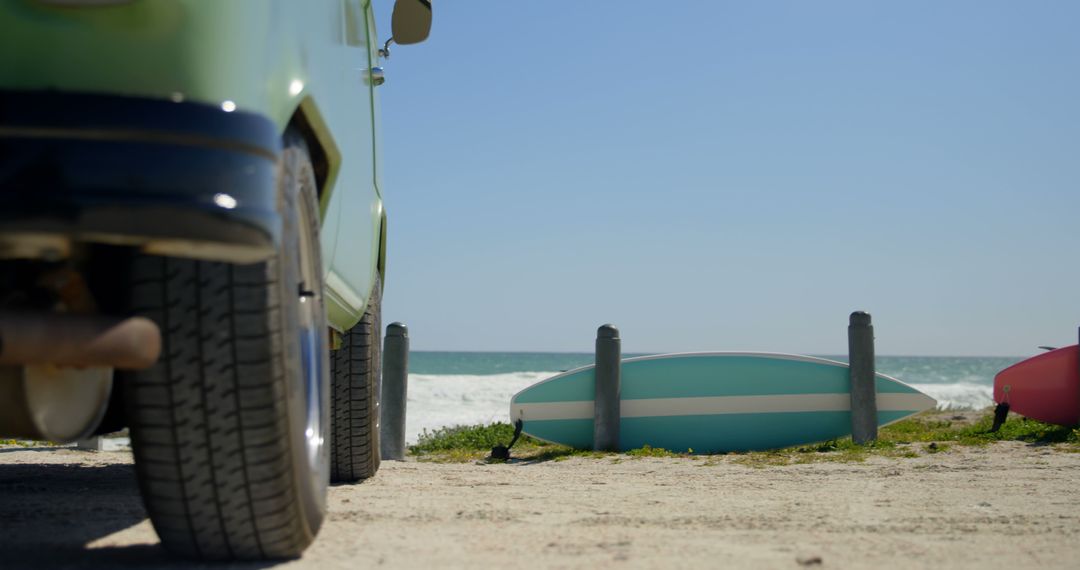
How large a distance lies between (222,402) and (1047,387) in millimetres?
7604

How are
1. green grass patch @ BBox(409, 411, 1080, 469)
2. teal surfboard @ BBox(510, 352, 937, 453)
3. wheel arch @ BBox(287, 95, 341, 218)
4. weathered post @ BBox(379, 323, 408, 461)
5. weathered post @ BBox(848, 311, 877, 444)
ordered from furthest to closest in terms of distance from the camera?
teal surfboard @ BBox(510, 352, 937, 453)
weathered post @ BBox(848, 311, 877, 444)
weathered post @ BBox(379, 323, 408, 461)
green grass patch @ BBox(409, 411, 1080, 469)
wheel arch @ BBox(287, 95, 341, 218)

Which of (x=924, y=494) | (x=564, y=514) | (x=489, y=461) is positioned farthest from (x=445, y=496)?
(x=489, y=461)

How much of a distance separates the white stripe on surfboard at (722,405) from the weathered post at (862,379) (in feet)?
1.07

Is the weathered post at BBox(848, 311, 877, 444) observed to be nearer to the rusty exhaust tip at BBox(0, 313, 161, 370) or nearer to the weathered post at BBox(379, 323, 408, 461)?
the weathered post at BBox(379, 323, 408, 461)

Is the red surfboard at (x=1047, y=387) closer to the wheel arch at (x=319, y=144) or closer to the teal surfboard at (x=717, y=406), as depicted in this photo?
the teal surfboard at (x=717, y=406)

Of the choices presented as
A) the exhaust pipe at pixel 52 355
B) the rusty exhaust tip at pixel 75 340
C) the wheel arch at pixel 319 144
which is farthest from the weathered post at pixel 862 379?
the rusty exhaust tip at pixel 75 340

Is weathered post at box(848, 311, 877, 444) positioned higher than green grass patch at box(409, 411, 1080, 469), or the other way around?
weathered post at box(848, 311, 877, 444)

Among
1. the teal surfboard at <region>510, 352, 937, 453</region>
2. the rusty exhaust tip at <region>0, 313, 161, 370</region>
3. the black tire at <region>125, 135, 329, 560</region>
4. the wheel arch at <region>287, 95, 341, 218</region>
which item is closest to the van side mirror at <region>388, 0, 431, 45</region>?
the wheel arch at <region>287, 95, 341, 218</region>

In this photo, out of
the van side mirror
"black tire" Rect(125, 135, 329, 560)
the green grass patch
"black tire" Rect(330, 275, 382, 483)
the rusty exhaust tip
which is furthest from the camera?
the green grass patch

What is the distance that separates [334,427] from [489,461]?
266cm

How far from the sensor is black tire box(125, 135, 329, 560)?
6.76 feet

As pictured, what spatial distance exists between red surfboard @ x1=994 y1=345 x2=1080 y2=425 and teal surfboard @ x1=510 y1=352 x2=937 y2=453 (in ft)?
2.44

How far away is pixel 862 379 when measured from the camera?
305 inches

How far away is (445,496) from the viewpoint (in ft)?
13.1
